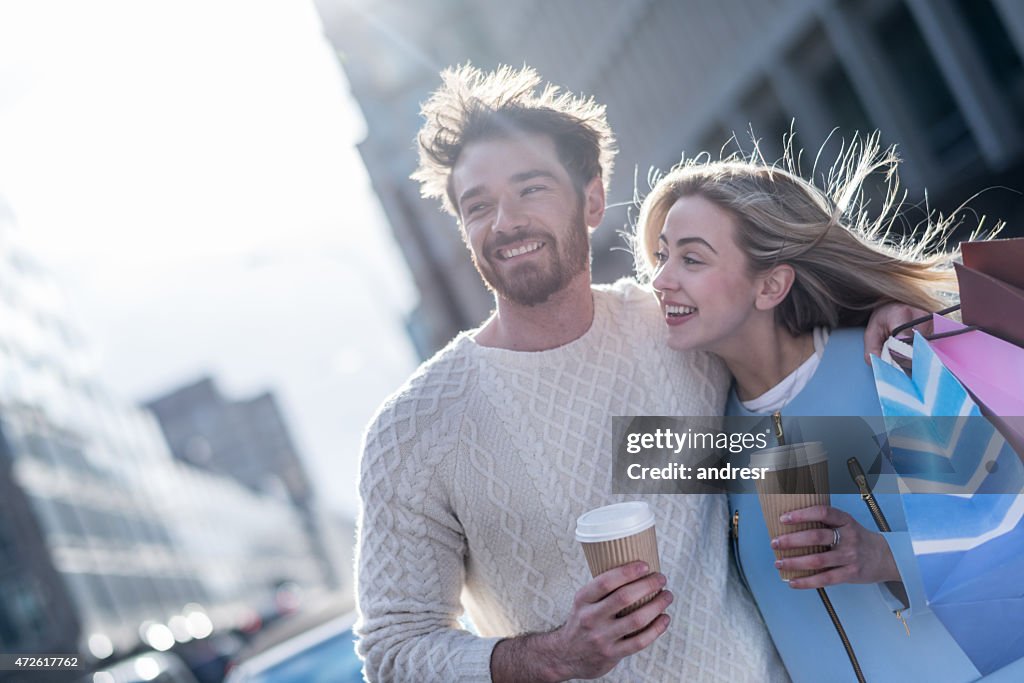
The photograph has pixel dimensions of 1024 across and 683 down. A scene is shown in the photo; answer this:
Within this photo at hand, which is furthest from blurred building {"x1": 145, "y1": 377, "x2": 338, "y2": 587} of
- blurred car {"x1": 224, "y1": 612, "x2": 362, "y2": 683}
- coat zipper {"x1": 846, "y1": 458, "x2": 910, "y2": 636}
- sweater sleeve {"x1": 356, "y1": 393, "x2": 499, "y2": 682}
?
coat zipper {"x1": 846, "y1": 458, "x2": 910, "y2": 636}

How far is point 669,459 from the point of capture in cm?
325

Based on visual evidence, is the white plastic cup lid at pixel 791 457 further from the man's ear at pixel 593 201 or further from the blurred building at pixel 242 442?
the blurred building at pixel 242 442

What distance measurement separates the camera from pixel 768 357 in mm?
3428

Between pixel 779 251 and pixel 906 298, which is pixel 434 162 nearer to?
pixel 779 251

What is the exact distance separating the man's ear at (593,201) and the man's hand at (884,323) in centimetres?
93

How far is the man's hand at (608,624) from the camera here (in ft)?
8.12

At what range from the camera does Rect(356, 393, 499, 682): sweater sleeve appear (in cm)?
302

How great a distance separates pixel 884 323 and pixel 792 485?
771mm

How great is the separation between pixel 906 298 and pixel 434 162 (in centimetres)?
152

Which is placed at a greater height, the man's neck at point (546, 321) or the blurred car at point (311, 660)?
the man's neck at point (546, 321)

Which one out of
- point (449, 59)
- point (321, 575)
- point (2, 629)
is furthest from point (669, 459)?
point (321, 575)

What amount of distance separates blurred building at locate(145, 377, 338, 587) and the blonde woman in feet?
422

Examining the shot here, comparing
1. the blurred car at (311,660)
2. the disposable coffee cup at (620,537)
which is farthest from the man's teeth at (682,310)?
the blurred car at (311,660)

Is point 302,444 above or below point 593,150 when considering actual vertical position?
above
